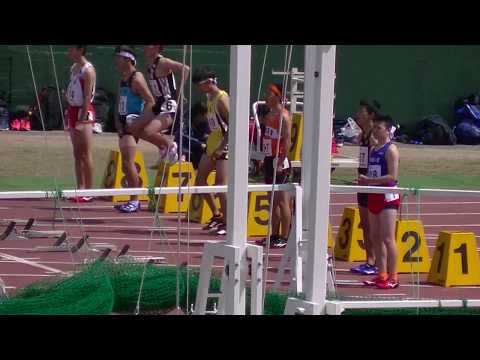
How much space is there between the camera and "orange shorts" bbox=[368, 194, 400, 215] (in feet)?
30.9

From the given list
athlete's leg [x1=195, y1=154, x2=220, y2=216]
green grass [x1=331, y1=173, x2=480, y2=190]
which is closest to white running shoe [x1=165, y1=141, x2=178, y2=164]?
athlete's leg [x1=195, y1=154, x2=220, y2=216]

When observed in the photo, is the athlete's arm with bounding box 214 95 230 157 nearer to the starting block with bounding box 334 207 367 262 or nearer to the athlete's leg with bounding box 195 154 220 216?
the athlete's leg with bounding box 195 154 220 216

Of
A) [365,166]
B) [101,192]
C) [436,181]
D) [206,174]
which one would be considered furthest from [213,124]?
[436,181]

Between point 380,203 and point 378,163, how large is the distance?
465 mm

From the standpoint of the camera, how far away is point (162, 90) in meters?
12.9

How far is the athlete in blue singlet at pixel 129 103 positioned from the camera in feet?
42.5
